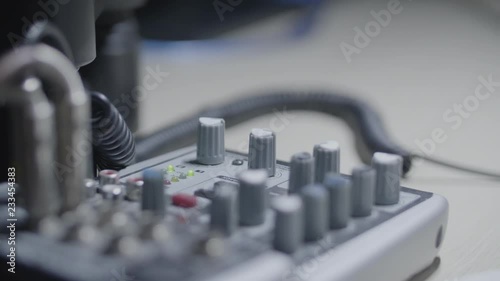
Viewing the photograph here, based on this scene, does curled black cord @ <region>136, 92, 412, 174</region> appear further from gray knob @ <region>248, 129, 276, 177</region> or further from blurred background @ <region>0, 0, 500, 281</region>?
gray knob @ <region>248, 129, 276, 177</region>

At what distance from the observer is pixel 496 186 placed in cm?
82

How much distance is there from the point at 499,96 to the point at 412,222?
681mm

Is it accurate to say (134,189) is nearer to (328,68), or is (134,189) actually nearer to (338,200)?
(338,200)

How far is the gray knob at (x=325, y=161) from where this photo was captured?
570mm

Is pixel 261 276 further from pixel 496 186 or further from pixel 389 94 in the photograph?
pixel 389 94

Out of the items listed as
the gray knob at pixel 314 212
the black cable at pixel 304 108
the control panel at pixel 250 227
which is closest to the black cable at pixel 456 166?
the black cable at pixel 304 108

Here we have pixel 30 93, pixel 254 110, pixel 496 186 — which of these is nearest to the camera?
pixel 30 93

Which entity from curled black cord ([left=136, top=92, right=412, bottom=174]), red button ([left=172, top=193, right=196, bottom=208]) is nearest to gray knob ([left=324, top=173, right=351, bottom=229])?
red button ([left=172, top=193, right=196, bottom=208])

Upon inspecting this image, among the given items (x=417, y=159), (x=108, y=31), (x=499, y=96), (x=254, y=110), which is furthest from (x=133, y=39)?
(x=499, y=96)

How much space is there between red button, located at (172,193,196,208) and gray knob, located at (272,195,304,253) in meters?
0.09

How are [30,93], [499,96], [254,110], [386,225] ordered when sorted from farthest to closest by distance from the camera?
1. [499,96]
2. [254,110]
3. [386,225]
4. [30,93]

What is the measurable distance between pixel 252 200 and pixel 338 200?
65 mm

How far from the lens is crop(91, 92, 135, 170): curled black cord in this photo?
0.63 meters

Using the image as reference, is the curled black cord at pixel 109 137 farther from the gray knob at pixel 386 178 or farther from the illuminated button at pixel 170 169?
the gray knob at pixel 386 178
